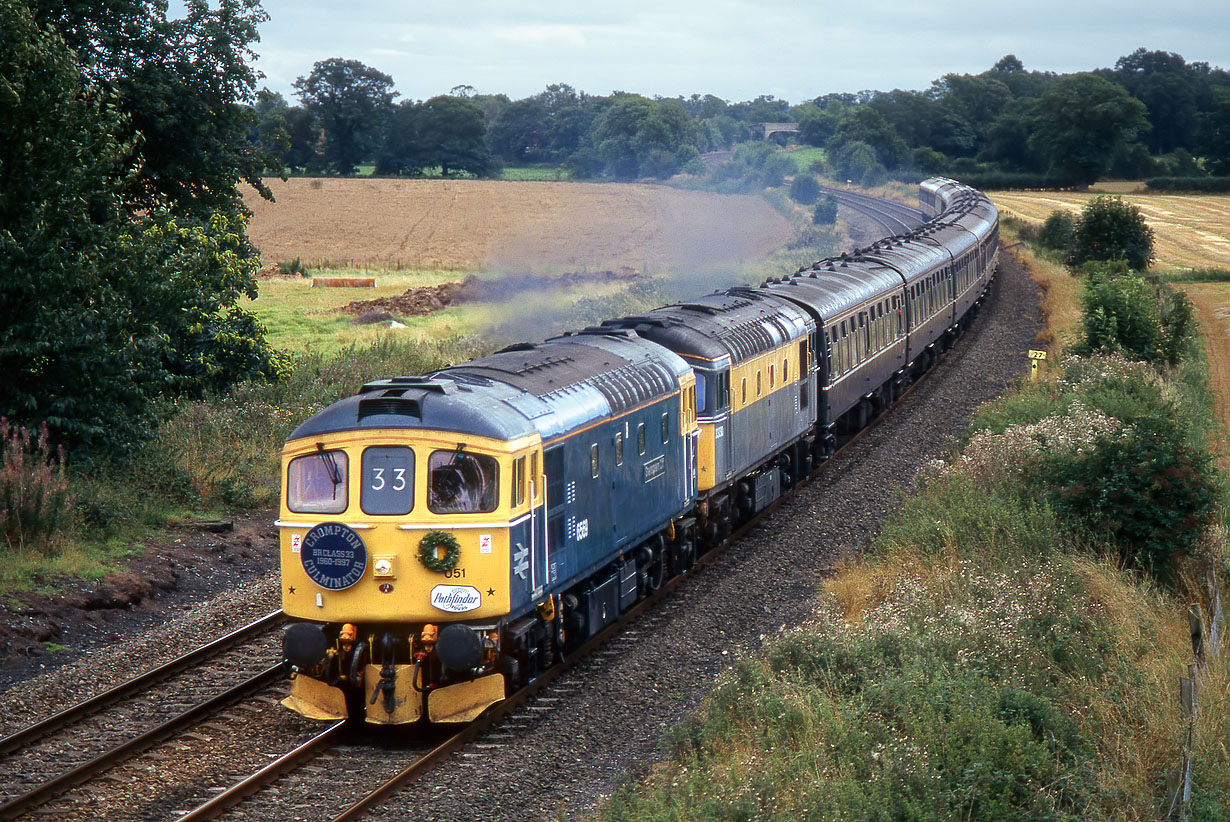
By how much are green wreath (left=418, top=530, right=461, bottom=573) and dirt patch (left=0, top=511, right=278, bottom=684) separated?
5322 millimetres

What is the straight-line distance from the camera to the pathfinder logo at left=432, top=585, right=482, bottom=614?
1147 cm

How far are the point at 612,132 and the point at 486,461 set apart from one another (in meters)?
80.8

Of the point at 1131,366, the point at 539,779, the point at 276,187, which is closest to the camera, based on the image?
the point at 539,779

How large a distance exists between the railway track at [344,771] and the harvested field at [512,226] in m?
33.1

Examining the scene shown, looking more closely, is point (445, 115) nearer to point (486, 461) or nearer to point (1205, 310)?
point (1205, 310)

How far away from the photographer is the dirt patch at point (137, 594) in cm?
1435

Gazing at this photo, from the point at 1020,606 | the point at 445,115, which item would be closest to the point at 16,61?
the point at 1020,606

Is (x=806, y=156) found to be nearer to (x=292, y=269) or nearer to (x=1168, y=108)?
(x=1168, y=108)

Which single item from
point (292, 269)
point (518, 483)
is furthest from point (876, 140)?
point (518, 483)

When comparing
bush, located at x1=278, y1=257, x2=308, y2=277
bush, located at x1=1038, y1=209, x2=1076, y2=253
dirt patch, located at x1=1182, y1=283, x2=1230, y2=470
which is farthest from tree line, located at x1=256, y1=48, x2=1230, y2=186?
dirt patch, located at x1=1182, y1=283, x2=1230, y2=470

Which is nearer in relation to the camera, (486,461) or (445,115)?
(486,461)

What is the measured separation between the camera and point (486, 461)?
11.6m

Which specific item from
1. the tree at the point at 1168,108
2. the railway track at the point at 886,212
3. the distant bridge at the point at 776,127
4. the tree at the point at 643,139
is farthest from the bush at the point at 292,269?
the tree at the point at 1168,108

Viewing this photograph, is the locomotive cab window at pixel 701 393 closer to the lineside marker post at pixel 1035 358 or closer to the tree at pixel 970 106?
the lineside marker post at pixel 1035 358
